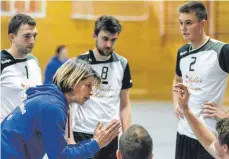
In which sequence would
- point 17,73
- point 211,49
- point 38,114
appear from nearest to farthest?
point 38,114 < point 211,49 < point 17,73

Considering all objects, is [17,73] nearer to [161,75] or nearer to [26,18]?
[26,18]

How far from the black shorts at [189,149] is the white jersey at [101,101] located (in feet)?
1.99

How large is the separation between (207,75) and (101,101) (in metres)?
0.89

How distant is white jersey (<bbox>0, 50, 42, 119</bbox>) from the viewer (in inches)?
141

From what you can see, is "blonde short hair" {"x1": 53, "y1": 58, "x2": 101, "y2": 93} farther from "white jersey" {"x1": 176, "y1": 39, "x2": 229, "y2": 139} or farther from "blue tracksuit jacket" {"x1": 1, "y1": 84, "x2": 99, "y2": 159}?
"white jersey" {"x1": 176, "y1": 39, "x2": 229, "y2": 139}

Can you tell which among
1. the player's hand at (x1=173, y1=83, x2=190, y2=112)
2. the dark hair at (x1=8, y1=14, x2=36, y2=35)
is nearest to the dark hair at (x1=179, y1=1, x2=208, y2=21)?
the player's hand at (x1=173, y1=83, x2=190, y2=112)

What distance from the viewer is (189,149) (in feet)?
11.3

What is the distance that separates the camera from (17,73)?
364 centimetres

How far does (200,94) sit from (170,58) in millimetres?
7857

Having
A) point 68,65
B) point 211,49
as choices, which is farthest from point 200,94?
point 68,65

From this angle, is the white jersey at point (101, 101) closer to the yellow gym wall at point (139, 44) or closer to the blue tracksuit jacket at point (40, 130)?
the blue tracksuit jacket at point (40, 130)

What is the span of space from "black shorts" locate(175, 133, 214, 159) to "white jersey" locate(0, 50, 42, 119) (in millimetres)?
1227

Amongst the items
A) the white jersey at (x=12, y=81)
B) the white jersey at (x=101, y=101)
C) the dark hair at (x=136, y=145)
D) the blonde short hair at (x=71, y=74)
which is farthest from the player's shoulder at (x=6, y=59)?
the dark hair at (x=136, y=145)

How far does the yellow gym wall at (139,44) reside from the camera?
1081cm
